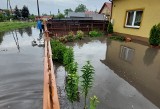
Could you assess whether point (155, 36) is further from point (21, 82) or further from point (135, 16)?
point (21, 82)

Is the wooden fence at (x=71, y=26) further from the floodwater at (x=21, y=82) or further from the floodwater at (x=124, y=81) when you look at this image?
the floodwater at (x=124, y=81)

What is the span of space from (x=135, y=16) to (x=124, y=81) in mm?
9219

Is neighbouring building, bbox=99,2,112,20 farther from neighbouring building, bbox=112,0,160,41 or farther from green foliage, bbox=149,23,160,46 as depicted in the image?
green foliage, bbox=149,23,160,46

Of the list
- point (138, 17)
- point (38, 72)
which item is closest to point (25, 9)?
point (138, 17)

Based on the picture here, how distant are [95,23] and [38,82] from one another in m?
12.1

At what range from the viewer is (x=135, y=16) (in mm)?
12773

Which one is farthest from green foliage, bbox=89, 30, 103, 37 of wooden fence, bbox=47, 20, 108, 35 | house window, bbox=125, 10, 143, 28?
house window, bbox=125, 10, 143, 28

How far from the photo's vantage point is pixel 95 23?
1611 cm

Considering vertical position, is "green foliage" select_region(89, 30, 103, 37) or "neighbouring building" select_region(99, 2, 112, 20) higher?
"neighbouring building" select_region(99, 2, 112, 20)

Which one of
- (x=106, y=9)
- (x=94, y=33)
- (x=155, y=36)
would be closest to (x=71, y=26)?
(x=94, y=33)

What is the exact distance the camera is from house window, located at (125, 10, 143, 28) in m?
12.4

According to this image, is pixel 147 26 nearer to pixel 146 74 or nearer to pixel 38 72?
pixel 146 74

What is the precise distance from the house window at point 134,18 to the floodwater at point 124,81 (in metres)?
5.11

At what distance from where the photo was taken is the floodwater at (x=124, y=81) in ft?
12.8
